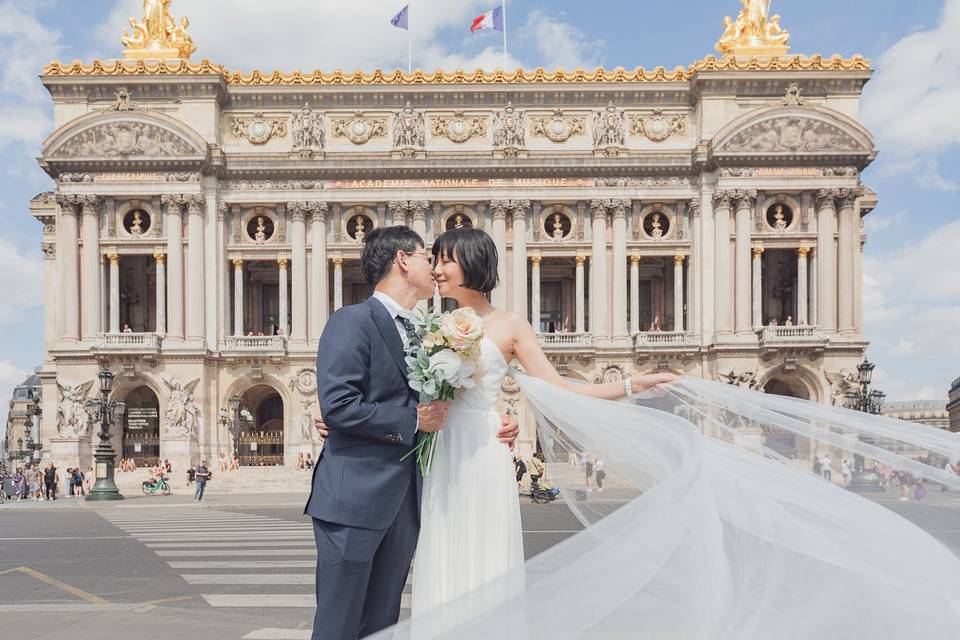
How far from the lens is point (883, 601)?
4.09 m

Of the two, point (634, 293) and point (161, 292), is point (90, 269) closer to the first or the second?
point (161, 292)

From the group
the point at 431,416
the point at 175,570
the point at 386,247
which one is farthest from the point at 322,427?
the point at 175,570

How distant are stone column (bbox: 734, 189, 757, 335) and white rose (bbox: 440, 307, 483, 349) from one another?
128ft

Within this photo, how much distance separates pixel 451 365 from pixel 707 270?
130ft

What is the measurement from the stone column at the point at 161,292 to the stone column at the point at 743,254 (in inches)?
1010

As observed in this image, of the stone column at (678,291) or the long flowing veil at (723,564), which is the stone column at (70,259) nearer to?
the stone column at (678,291)

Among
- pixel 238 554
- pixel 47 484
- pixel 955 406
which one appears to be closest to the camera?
pixel 238 554

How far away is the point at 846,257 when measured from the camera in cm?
4253

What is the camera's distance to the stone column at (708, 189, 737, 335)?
42088 mm

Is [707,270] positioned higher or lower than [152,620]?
higher

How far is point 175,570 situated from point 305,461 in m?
28.6

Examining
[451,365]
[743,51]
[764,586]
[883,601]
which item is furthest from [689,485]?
[743,51]

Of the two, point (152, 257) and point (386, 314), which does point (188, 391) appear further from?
point (386, 314)

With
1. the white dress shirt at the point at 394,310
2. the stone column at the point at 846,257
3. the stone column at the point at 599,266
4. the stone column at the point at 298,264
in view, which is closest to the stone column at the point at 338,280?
the stone column at the point at 298,264
